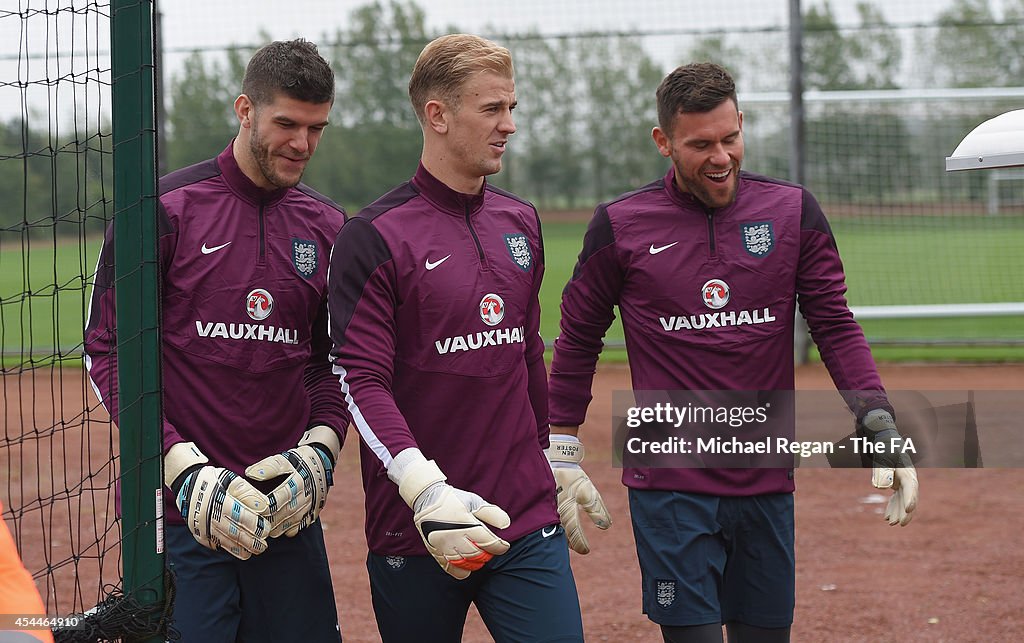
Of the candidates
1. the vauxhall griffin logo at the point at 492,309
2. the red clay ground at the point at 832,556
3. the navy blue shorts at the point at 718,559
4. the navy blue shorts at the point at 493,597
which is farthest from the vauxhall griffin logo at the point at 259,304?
the navy blue shorts at the point at 718,559

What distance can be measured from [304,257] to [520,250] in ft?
2.05

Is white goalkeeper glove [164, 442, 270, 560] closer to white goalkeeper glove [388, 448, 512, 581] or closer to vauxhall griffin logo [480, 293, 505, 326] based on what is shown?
white goalkeeper glove [388, 448, 512, 581]

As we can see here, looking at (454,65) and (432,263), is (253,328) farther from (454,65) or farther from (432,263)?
(454,65)

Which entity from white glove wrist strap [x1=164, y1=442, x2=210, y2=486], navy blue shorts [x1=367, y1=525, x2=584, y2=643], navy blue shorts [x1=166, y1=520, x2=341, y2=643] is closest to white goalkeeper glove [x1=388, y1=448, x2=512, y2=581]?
navy blue shorts [x1=367, y1=525, x2=584, y2=643]

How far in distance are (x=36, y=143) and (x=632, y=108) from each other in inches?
241

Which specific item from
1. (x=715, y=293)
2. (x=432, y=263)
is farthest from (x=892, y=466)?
(x=432, y=263)

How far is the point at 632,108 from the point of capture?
1301cm

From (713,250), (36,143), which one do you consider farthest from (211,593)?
(36,143)

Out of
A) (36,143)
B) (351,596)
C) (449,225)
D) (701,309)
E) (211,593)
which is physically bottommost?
(351,596)

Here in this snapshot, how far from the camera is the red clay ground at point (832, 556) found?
4.94 m

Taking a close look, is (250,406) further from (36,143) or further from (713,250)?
(36,143)

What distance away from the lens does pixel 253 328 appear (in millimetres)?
3250

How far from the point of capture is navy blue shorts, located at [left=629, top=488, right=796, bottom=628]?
11.0ft

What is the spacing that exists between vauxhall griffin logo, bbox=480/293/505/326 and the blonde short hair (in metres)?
A: 0.50
